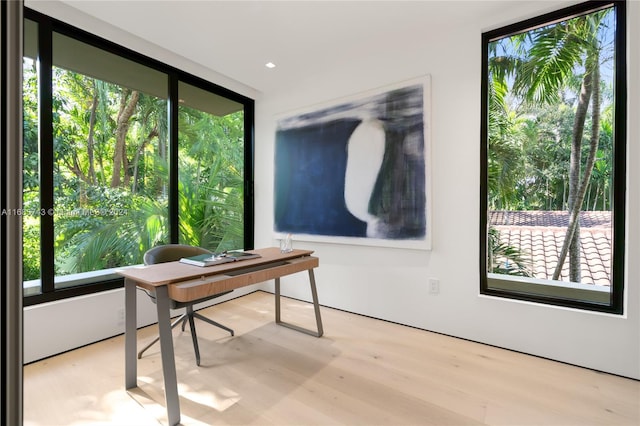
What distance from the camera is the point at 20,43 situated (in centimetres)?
27

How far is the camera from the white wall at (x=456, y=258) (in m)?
1.92

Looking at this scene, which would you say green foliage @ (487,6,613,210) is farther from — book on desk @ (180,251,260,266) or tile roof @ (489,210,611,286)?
book on desk @ (180,251,260,266)

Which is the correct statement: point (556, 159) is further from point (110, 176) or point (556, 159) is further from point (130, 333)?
point (110, 176)

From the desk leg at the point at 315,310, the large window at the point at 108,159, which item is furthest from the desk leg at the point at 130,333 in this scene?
the desk leg at the point at 315,310

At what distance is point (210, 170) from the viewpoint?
11.1ft

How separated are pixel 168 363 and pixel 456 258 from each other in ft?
7.15

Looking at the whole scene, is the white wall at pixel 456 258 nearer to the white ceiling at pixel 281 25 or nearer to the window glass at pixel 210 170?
the white ceiling at pixel 281 25

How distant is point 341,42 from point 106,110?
2.11 m

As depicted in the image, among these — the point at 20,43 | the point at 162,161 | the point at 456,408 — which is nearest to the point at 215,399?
the point at 456,408

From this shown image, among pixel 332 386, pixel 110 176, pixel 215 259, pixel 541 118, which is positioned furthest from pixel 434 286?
pixel 110 176

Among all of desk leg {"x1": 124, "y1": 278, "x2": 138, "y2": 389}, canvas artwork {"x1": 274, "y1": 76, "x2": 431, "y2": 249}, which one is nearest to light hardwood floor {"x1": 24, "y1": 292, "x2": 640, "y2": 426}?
desk leg {"x1": 124, "y1": 278, "x2": 138, "y2": 389}

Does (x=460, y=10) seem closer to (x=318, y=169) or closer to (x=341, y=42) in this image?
(x=341, y=42)

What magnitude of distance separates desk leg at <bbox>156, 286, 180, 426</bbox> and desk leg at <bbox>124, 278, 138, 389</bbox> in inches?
13.7

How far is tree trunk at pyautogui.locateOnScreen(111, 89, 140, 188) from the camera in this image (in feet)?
8.57
